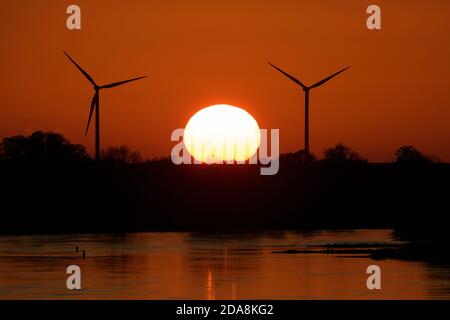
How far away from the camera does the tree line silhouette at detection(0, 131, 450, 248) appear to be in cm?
16238

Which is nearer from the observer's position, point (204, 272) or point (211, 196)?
point (204, 272)

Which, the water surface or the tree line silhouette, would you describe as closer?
the water surface

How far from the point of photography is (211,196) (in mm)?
180500

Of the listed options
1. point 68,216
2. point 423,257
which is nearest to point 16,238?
point 68,216

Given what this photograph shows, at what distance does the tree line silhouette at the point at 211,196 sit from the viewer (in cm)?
16238

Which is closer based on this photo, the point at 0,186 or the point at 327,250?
the point at 327,250

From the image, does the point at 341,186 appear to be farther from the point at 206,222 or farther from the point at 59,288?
the point at 59,288

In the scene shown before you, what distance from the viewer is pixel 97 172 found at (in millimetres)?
166000

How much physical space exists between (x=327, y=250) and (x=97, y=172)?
67587mm

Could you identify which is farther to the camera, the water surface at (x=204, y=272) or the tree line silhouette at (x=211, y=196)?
the tree line silhouette at (x=211, y=196)

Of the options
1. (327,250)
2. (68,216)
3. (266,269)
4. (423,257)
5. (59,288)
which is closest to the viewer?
(59,288)

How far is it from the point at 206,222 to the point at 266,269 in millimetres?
81658

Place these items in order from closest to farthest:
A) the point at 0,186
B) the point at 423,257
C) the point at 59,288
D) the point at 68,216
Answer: the point at 59,288 < the point at 423,257 < the point at 68,216 < the point at 0,186
